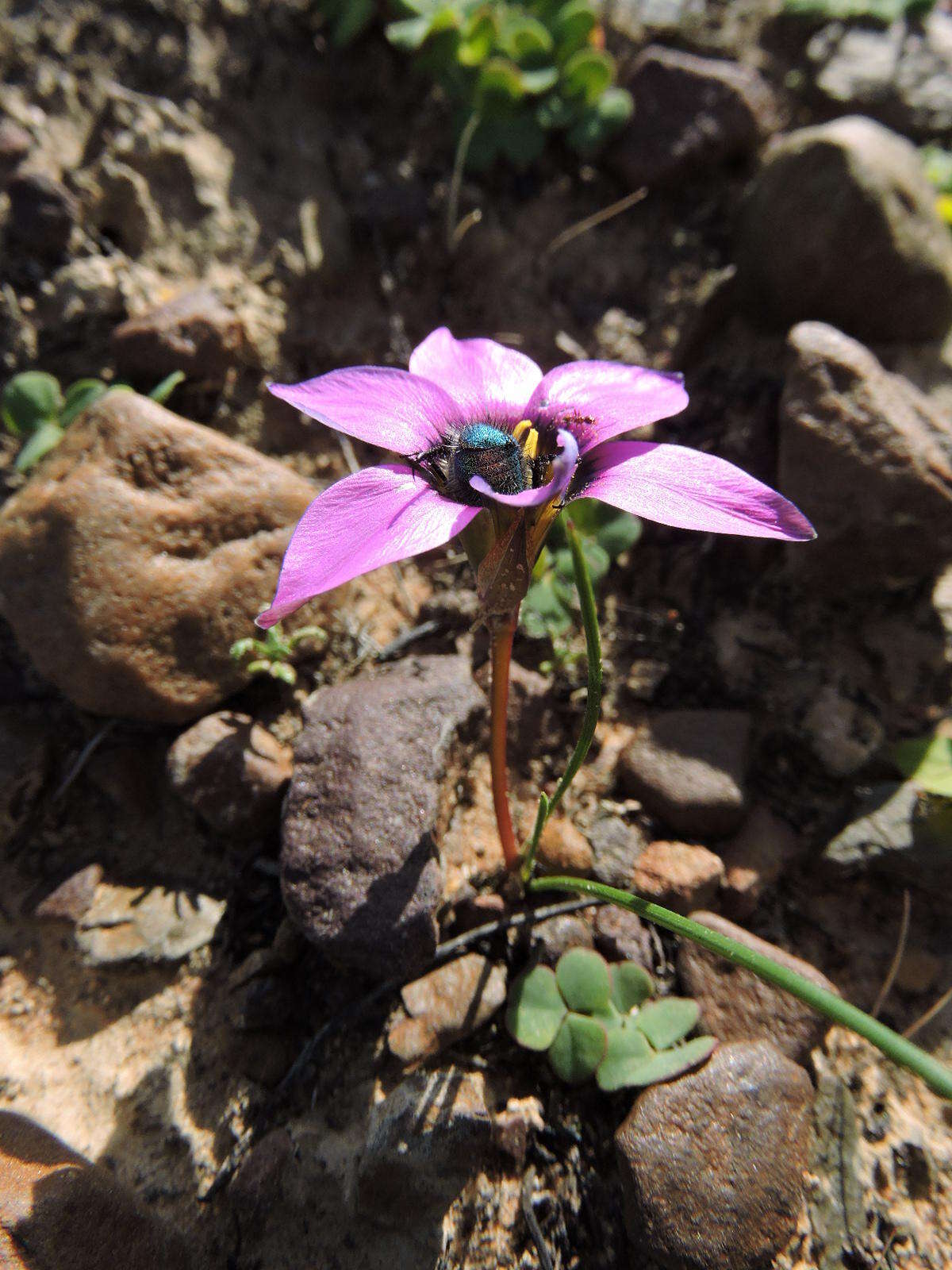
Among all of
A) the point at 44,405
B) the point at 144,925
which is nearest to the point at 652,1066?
the point at 144,925

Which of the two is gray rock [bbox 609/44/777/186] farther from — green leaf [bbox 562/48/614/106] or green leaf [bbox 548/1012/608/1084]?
green leaf [bbox 548/1012/608/1084]

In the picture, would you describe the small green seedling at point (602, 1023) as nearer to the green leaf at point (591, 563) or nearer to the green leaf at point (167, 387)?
the green leaf at point (591, 563)

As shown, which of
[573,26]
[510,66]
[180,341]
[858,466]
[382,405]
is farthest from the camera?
[573,26]

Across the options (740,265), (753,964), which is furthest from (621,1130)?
(740,265)

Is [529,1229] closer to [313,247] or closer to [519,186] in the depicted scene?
[313,247]

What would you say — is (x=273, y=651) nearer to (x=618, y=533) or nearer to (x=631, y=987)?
(x=618, y=533)

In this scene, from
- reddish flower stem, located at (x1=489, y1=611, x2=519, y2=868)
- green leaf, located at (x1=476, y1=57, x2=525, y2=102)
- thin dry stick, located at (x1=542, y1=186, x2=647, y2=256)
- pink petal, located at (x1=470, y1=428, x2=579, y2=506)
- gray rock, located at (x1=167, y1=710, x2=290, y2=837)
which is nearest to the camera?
pink petal, located at (x1=470, y1=428, x2=579, y2=506)

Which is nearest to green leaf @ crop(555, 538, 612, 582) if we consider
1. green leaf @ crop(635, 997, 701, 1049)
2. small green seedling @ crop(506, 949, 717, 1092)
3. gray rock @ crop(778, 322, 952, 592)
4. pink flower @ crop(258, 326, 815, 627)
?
gray rock @ crop(778, 322, 952, 592)
